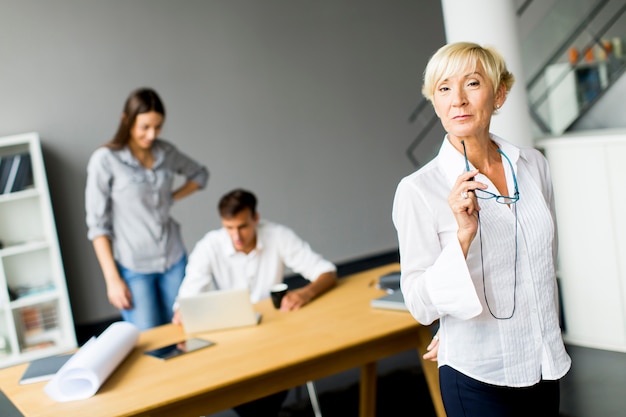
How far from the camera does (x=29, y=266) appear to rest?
21.2 ft

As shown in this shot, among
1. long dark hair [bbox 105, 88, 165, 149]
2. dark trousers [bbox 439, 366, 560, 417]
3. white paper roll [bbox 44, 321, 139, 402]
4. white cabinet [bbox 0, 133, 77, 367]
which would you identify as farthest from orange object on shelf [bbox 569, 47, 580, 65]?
dark trousers [bbox 439, 366, 560, 417]

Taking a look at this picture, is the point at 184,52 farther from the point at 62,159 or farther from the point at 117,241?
the point at 117,241

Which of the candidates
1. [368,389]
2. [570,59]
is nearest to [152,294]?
[368,389]

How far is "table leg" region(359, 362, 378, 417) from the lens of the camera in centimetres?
377

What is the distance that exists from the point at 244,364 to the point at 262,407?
1060 millimetres

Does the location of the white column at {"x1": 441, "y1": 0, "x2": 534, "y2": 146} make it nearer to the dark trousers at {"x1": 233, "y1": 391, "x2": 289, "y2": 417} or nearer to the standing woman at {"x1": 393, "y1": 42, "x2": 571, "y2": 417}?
the dark trousers at {"x1": 233, "y1": 391, "x2": 289, "y2": 417}

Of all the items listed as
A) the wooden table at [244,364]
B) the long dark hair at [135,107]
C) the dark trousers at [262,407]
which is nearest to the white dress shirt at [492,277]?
the wooden table at [244,364]

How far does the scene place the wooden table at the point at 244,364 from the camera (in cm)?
264

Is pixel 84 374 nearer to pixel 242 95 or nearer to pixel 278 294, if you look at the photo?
pixel 278 294

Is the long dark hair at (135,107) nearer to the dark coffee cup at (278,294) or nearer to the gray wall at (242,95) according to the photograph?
the dark coffee cup at (278,294)

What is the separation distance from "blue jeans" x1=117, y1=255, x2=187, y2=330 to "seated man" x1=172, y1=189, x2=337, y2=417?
328 millimetres

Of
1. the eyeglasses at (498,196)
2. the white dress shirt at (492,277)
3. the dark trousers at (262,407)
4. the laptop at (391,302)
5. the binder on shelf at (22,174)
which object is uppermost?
the binder on shelf at (22,174)

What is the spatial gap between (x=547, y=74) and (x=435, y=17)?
2680 millimetres

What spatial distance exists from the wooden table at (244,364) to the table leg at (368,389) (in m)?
0.44
